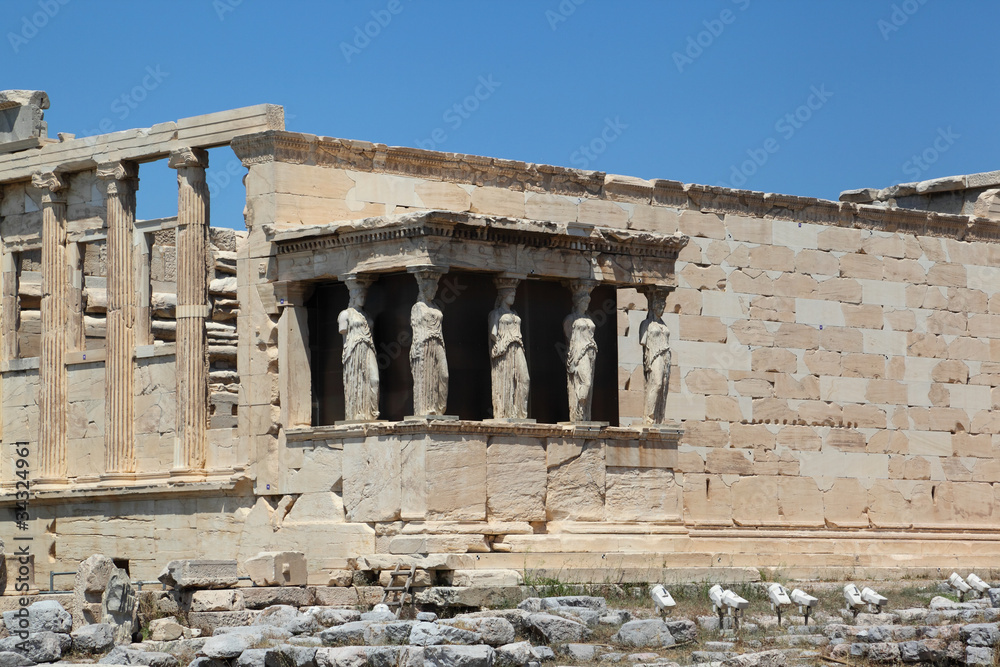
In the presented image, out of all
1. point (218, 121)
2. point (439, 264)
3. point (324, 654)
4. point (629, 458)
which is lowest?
point (324, 654)

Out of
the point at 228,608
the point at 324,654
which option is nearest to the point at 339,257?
the point at 228,608

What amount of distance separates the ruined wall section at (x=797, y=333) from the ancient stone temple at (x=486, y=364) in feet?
0.14

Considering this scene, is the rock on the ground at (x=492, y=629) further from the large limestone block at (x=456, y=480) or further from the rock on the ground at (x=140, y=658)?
the large limestone block at (x=456, y=480)

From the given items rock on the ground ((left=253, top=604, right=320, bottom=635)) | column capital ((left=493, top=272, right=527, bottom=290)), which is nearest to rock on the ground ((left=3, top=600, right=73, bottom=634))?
rock on the ground ((left=253, top=604, right=320, bottom=635))

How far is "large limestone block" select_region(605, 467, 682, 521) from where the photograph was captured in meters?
20.9

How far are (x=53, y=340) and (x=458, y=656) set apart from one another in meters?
11.6

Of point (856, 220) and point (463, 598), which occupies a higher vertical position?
point (856, 220)

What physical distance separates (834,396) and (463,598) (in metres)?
9.79

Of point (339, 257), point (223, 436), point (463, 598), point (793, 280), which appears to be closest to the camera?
point (463, 598)

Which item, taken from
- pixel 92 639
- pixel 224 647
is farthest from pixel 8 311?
pixel 224 647

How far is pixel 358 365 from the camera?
66.1 ft

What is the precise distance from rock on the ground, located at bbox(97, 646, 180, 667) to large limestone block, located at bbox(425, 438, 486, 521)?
450 cm

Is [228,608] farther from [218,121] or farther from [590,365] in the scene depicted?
[218,121]

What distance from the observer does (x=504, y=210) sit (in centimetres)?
2333
